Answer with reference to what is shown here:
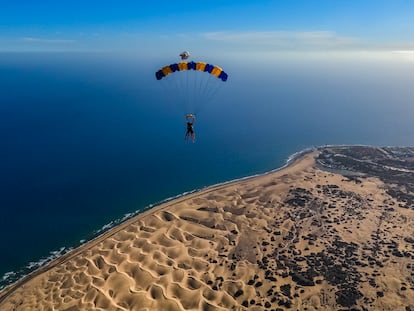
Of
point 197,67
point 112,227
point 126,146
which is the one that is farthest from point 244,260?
point 126,146

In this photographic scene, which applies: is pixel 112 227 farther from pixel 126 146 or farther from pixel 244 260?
pixel 126 146

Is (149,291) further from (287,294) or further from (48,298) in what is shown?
(287,294)

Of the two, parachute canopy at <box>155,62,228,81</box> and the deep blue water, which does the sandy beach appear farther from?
parachute canopy at <box>155,62,228,81</box>

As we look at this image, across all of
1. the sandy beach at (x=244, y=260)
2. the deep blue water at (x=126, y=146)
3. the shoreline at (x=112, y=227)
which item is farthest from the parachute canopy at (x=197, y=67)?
the deep blue water at (x=126, y=146)

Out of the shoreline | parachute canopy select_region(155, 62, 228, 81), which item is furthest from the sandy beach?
parachute canopy select_region(155, 62, 228, 81)

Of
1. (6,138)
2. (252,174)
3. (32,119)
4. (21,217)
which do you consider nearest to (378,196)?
(252,174)

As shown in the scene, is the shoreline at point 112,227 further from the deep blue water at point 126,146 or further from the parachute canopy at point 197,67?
the parachute canopy at point 197,67
